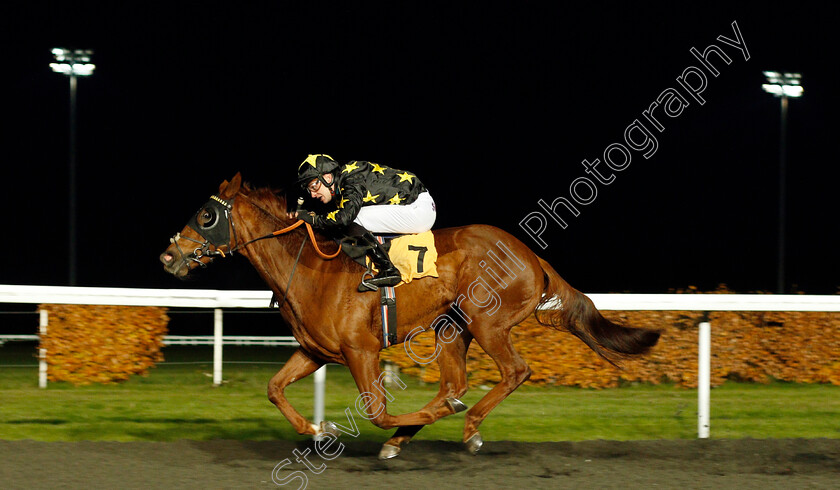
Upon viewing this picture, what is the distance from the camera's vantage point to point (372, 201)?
4320 millimetres

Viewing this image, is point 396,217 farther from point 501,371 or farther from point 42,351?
point 42,351

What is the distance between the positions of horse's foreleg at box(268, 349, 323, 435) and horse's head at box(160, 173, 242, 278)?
27.6 inches

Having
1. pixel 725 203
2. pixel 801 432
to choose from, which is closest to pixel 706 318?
pixel 801 432

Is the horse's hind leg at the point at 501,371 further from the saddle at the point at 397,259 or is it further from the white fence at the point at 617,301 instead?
the white fence at the point at 617,301

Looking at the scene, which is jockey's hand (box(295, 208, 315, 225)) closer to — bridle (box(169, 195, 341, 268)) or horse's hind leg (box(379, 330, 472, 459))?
bridle (box(169, 195, 341, 268))

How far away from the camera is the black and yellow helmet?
4.21m

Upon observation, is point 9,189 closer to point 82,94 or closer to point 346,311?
point 82,94

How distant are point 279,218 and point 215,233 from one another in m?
0.37

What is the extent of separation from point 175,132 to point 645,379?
2947cm

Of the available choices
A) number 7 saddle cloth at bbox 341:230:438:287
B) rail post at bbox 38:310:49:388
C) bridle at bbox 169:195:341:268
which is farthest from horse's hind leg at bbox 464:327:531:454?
rail post at bbox 38:310:49:388

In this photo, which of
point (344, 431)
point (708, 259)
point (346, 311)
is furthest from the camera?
point (708, 259)

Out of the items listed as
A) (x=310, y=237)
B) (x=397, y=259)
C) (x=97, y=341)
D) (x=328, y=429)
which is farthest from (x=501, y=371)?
(x=97, y=341)

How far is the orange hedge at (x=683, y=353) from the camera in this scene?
21.7 ft

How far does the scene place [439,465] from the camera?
13.8 feet
